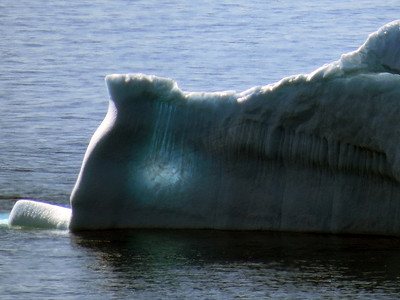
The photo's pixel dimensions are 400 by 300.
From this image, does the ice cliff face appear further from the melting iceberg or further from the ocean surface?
the ocean surface

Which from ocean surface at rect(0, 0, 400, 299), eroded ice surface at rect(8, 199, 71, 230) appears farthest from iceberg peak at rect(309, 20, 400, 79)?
eroded ice surface at rect(8, 199, 71, 230)

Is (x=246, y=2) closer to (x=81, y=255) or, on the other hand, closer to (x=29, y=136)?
(x=29, y=136)

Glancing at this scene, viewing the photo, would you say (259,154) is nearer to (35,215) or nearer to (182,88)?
(35,215)

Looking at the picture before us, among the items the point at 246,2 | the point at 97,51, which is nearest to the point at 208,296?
the point at 97,51

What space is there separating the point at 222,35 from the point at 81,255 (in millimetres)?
11458

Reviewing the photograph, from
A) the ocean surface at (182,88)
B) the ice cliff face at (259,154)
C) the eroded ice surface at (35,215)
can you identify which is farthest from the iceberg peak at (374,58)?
the eroded ice surface at (35,215)

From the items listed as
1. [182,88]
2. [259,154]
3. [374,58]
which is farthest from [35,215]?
[182,88]

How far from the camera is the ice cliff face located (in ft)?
30.2

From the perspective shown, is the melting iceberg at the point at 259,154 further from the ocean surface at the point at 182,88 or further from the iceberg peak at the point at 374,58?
the ocean surface at the point at 182,88

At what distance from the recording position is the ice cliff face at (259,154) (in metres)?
9.21

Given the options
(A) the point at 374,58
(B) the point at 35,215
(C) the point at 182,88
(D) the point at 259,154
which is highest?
(C) the point at 182,88

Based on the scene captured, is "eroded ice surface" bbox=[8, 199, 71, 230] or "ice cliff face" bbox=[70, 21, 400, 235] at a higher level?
"ice cliff face" bbox=[70, 21, 400, 235]

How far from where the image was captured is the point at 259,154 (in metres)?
9.45

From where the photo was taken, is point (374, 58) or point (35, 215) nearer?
point (374, 58)
